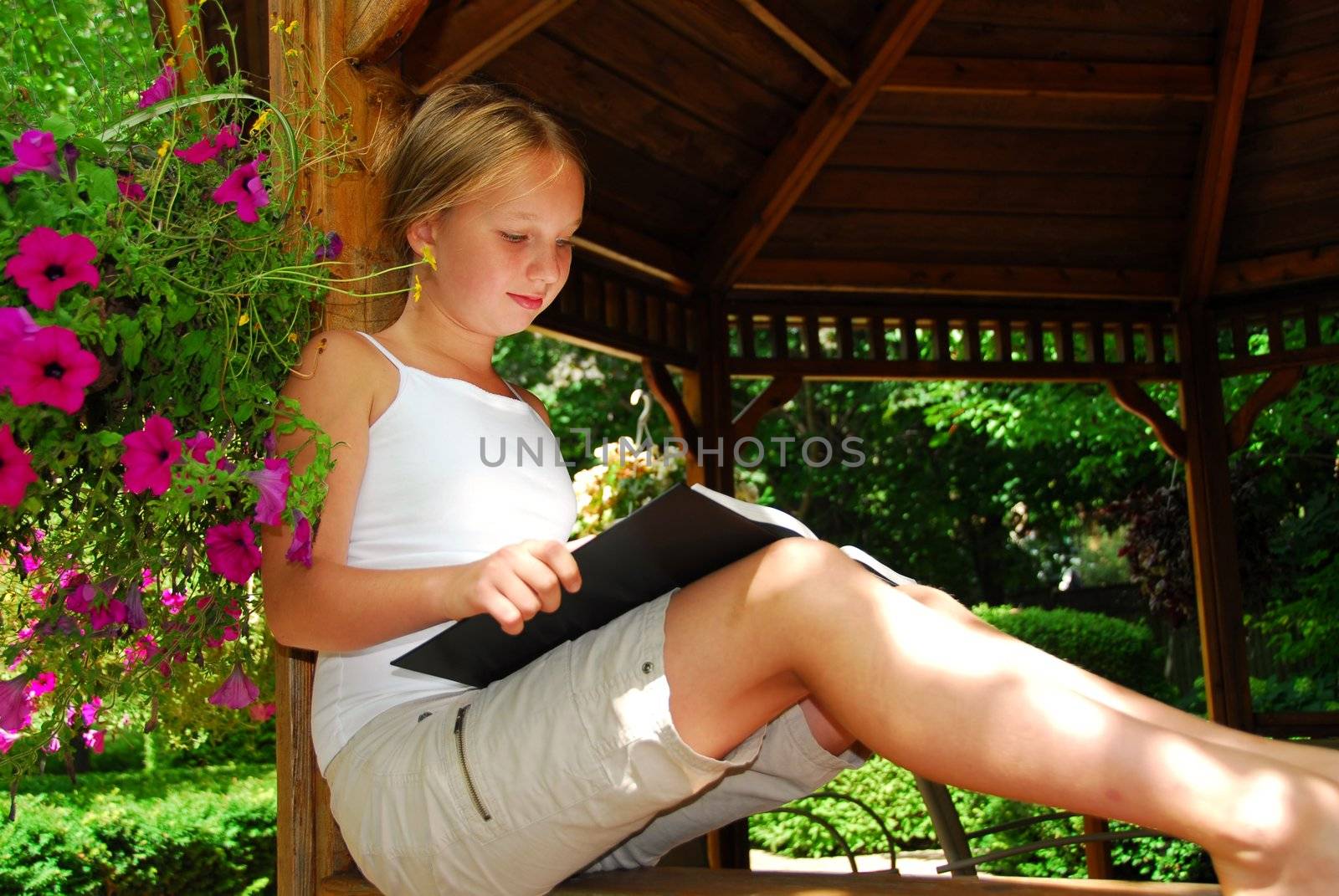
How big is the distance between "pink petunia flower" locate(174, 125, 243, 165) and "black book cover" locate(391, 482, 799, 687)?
0.60 meters

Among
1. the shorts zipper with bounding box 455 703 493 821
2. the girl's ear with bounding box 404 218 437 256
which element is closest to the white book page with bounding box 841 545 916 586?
the shorts zipper with bounding box 455 703 493 821

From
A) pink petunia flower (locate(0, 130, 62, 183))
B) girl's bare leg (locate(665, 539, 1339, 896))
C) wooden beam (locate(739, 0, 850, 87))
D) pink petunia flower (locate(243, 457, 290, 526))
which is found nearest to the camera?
girl's bare leg (locate(665, 539, 1339, 896))

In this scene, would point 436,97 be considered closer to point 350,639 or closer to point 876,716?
point 350,639

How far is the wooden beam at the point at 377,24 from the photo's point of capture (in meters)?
1.85

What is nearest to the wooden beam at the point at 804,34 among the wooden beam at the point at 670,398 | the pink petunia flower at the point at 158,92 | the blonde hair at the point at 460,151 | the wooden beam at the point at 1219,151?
the wooden beam at the point at 670,398

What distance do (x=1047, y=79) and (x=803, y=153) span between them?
34.1 inches

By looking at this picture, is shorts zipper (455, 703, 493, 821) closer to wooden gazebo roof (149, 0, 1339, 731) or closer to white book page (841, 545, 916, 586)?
white book page (841, 545, 916, 586)

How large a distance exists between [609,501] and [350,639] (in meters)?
3.75

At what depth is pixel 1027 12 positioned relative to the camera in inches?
163

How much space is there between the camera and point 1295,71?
13.9ft

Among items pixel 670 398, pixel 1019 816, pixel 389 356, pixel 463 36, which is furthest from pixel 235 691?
pixel 1019 816

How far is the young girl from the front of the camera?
3.56ft

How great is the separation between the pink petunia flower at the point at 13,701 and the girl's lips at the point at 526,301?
78cm

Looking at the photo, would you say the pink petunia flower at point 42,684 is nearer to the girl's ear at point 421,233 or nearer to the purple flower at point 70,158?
the purple flower at point 70,158
